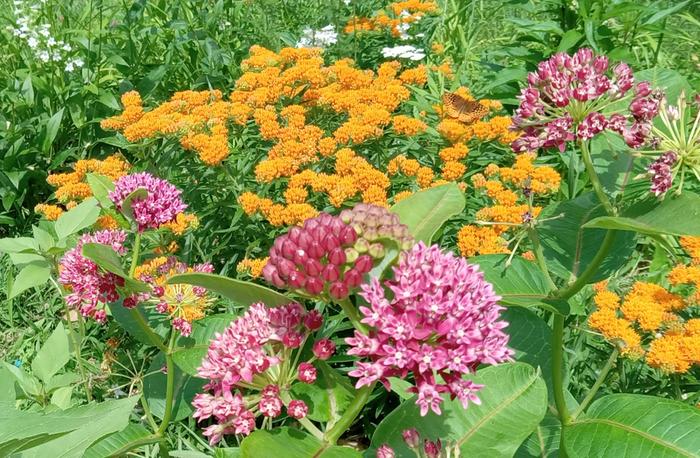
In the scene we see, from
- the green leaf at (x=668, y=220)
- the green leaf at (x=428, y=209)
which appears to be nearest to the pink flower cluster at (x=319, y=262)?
the green leaf at (x=428, y=209)

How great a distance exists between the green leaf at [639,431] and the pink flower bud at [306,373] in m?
0.59

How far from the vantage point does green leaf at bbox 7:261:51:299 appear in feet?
6.68

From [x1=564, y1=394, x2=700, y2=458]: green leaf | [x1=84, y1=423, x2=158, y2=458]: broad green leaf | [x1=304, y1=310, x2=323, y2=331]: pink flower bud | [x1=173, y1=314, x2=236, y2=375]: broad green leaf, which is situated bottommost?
[x1=84, y1=423, x2=158, y2=458]: broad green leaf

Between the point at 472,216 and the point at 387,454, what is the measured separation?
5.64ft

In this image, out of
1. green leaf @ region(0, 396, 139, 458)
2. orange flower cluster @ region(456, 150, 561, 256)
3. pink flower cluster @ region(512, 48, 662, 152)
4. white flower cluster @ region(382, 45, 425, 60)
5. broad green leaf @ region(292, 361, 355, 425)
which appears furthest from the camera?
white flower cluster @ region(382, 45, 425, 60)

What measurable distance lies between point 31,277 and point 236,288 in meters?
1.08

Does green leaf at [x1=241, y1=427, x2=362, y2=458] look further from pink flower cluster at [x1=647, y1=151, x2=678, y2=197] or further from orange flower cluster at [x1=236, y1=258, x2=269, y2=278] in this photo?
orange flower cluster at [x1=236, y1=258, x2=269, y2=278]

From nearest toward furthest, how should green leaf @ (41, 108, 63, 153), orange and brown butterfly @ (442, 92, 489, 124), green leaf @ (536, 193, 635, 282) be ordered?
green leaf @ (536, 193, 635, 282) → orange and brown butterfly @ (442, 92, 489, 124) → green leaf @ (41, 108, 63, 153)

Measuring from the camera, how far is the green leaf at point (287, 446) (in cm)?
116

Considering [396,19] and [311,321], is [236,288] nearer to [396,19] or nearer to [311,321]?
[311,321]

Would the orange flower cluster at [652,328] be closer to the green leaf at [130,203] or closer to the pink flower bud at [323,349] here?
the pink flower bud at [323,349]

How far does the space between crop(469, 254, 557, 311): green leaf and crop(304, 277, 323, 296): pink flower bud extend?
59cm

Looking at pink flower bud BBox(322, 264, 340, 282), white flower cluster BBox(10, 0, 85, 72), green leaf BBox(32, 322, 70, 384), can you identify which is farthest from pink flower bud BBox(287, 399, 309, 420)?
white flower cluster BBox(10, 0, 85, 72)

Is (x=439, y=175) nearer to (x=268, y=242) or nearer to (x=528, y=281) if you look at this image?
(x=268, y=242)
